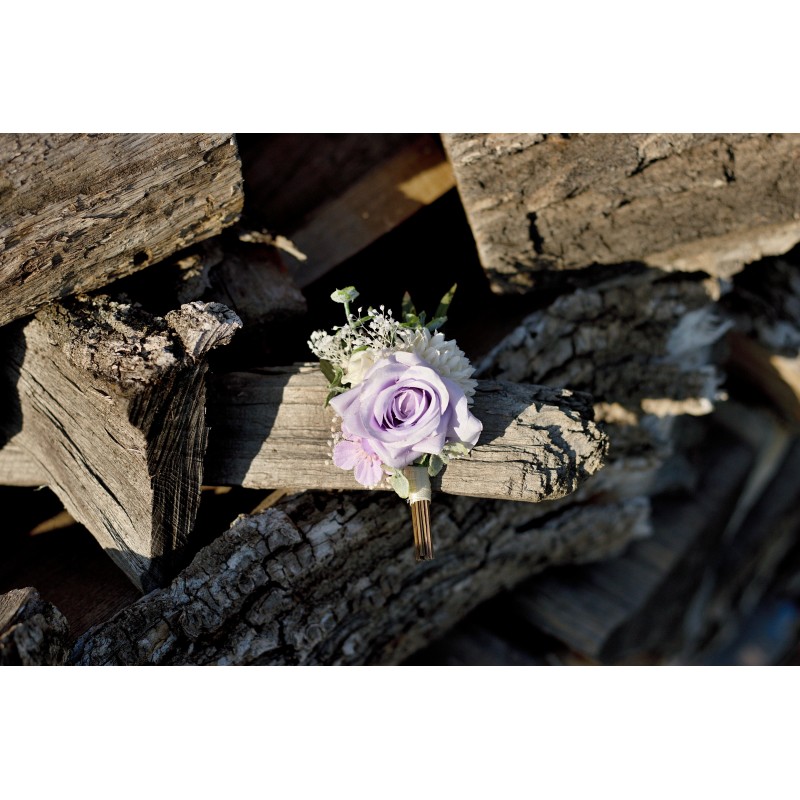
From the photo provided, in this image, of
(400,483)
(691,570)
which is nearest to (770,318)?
(691,570)

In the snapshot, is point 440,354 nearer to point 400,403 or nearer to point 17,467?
point 400,403

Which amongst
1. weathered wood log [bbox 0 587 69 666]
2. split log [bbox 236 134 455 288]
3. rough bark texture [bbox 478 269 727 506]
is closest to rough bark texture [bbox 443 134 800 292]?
rough bark texture [bbox 478 269 727 506]

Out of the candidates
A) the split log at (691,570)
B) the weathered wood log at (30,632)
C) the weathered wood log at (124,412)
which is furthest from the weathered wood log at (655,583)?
the weathered wood log at (30,632)

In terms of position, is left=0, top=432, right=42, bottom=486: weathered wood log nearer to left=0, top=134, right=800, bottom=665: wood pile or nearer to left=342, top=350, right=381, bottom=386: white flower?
left=0, top=134, right=800, bottom=665: wood pile

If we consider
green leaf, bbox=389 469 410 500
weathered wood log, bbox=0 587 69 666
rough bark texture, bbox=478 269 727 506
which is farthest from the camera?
rough bark texture, bbox=478 269 727 506

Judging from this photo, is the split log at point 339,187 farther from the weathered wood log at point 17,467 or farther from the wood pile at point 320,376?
the weathered wood log at point 17,467

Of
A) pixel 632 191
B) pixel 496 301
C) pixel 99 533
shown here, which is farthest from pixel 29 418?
pixel 632 191

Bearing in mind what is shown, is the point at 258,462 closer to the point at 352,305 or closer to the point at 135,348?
the point at 135,348
